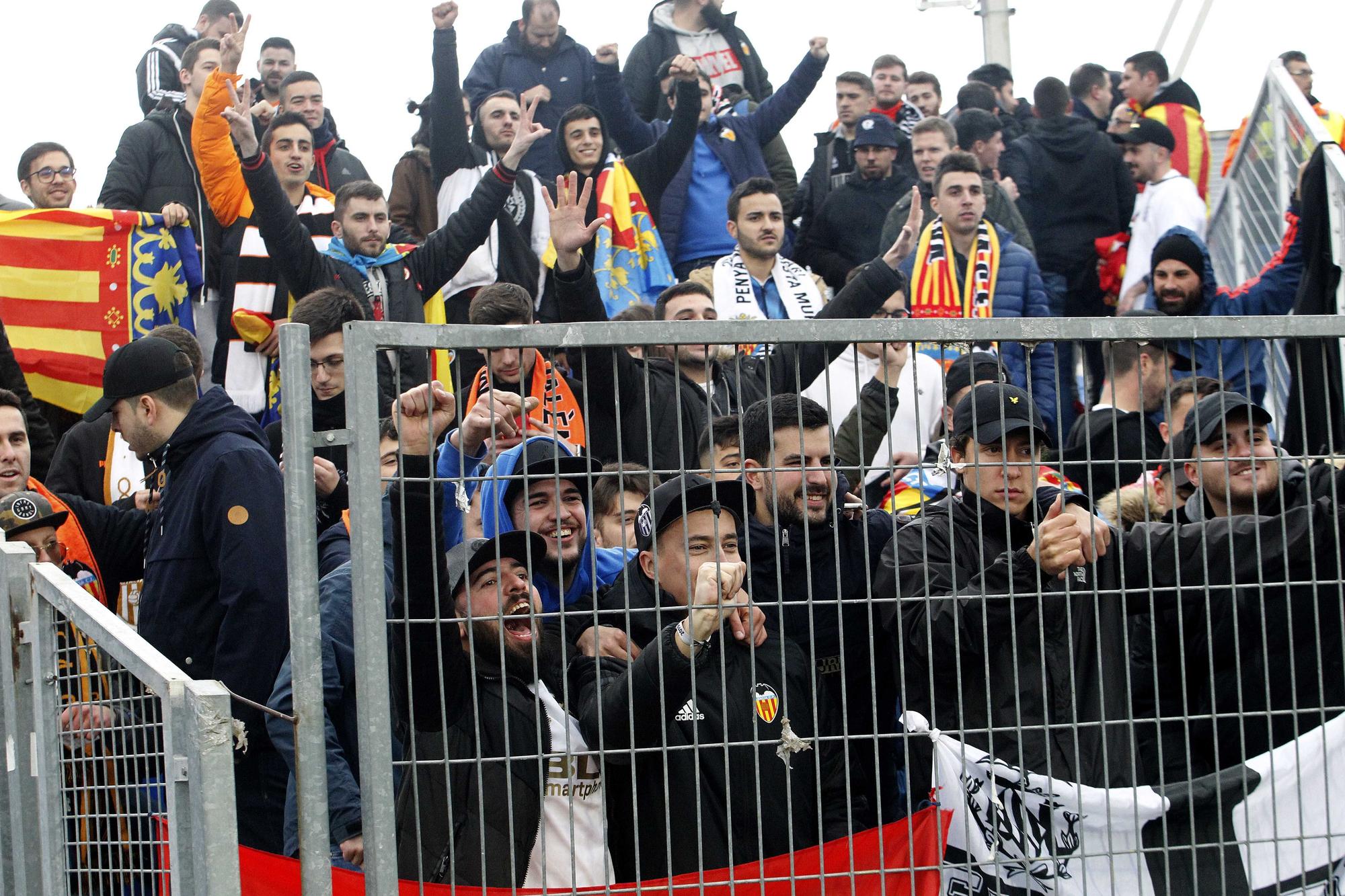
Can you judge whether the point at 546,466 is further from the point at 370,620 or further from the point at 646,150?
the point at 646,150

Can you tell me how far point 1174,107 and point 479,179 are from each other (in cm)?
510

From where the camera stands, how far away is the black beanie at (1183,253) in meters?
8.05

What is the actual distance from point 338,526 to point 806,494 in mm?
2022

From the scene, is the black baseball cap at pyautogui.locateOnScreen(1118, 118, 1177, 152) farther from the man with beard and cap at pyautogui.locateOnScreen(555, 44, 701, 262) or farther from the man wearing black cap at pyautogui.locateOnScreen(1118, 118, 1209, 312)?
the man with beard and cap at pyautogui.locateOnScreen(555, 44, 701, 262)

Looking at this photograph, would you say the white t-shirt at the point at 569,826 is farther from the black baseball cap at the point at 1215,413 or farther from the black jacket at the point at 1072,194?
the black jacket at the point at 1072,194

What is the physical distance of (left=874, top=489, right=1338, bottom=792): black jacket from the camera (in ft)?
10.6

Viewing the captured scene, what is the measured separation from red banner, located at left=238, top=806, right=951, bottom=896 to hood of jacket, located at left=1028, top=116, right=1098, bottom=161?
24.3ft

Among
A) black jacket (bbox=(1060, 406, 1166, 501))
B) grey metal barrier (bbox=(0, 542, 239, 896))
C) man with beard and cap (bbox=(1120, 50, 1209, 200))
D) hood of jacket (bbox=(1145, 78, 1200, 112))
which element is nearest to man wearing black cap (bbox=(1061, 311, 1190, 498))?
black jacket (bbox=(1060, 406, 1166, 501))

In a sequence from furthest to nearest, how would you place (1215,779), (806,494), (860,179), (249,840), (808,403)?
(860,179), (249,840), (808,403), (1215,779), (806,494)

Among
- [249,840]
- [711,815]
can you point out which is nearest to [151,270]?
[249,840]

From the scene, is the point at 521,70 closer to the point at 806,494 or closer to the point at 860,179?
the point at 860,179

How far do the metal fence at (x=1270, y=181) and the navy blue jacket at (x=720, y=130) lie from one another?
2718 millimetres

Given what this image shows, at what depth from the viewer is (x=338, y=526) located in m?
4.69

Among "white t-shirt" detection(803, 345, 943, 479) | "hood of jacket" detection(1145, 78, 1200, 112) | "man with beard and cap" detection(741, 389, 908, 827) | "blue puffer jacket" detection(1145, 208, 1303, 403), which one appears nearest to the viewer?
"man with beard and cap" detection(741, 389, 908, 827)
